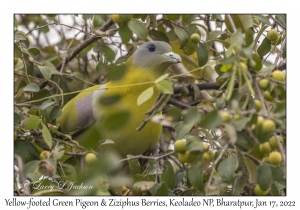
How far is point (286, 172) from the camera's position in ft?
7.84

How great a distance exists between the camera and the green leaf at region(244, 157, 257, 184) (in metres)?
2.37

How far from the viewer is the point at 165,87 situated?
236cm

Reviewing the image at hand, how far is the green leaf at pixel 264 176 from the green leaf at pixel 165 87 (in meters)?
0.49

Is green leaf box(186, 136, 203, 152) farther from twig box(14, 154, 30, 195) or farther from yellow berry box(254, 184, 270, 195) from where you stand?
twig box(14, 154, 30, 195)

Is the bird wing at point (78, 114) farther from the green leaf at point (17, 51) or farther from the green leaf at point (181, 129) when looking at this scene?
the green leaf at point (181, 129)

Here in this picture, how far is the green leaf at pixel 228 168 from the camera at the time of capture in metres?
2.33

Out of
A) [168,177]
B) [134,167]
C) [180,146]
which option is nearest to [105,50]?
[134,167]

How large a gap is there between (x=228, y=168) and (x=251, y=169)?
12 cm

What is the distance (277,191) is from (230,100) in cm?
44

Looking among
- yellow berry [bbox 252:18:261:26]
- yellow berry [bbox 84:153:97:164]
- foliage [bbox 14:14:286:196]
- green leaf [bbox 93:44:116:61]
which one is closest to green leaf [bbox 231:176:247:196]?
foliage [bbox 14:14:286:196]

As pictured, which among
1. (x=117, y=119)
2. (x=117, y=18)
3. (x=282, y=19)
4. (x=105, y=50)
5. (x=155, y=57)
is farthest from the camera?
(x=105, y=50)

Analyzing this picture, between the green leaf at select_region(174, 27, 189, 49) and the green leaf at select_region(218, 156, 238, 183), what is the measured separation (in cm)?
95

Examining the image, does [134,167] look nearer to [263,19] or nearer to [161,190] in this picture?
[161,190]

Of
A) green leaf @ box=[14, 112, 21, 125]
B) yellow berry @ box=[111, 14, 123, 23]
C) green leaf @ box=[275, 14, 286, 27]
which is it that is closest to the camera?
yellow berry @ box=[111, 14, 123, 23]
